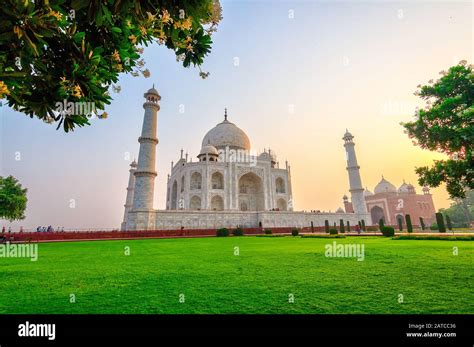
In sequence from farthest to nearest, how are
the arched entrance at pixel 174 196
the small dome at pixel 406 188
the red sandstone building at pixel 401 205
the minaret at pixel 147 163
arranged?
the small dome at pixel 406 188, the red sandstone building at pixel 401 205, the arched entrance at pixel 174 196, the minaret at pixel 147 163

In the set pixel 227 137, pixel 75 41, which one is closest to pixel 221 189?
pixel 227 137

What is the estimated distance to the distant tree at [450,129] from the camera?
9.84 m

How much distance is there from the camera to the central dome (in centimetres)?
4234

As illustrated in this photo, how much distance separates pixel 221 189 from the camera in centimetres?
3575

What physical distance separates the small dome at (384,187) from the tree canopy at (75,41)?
55.6 meters

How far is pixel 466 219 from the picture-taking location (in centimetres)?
4559

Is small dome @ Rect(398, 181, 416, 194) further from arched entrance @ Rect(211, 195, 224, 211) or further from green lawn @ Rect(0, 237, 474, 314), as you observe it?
green lawn @ Rect(0, 237, 474, 314)

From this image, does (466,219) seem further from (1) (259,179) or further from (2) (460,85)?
(2) (460,85)

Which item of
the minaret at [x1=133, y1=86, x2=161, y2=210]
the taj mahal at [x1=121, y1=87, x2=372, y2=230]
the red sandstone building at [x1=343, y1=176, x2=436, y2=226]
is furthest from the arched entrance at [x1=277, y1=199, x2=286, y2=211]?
the red sandstone building at [x1=343, y1=176, x2=436, y2=226]

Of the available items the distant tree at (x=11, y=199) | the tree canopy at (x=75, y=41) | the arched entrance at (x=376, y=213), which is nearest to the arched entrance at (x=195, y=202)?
the distant tree at (x=11, y=199)

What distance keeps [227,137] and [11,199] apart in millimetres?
28885

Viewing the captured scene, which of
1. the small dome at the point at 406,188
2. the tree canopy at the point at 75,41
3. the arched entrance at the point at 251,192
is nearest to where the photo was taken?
the tree canopy at the point at 75,41

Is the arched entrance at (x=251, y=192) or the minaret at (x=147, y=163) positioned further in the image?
the arched entrance at (x=251, y=192)

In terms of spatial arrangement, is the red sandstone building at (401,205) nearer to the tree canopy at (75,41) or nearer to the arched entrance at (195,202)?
the arched entrance at (195,202)
